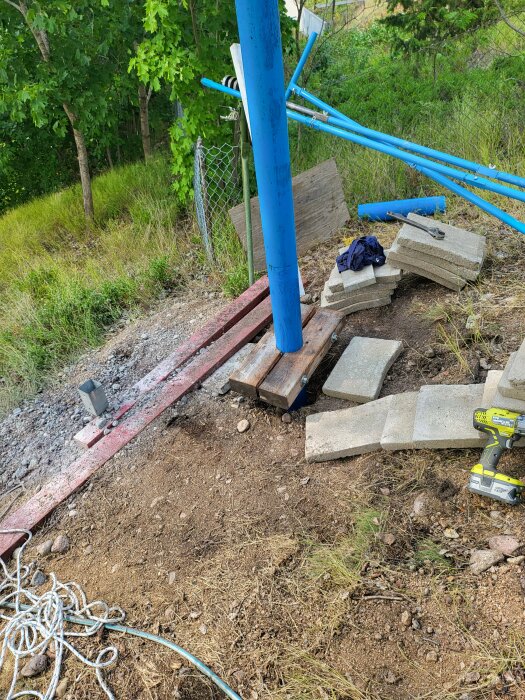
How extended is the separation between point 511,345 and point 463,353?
263 millimetres

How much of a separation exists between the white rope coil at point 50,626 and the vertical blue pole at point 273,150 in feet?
5.25

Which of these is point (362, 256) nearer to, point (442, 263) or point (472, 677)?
point (442, 263)

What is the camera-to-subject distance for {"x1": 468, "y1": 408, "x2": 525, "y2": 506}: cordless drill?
2.03 metres

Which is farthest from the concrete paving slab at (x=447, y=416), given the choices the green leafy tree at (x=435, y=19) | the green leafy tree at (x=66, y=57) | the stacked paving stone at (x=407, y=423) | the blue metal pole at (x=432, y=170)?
the green leafy tree at (x=435, y=19)

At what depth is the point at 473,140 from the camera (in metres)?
5.28

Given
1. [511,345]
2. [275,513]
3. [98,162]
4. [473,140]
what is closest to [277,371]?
[275,513]

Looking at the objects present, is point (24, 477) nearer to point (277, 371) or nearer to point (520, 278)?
point (277, 371)

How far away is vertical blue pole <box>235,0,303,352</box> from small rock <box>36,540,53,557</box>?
155 centimetres

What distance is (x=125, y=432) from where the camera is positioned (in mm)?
2984

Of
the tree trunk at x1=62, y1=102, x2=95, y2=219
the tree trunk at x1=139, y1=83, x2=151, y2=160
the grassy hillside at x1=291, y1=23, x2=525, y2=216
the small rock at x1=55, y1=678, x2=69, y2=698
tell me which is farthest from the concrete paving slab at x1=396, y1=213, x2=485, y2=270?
the tree trunk at x1=139, y1=83, x2=151, y2=160

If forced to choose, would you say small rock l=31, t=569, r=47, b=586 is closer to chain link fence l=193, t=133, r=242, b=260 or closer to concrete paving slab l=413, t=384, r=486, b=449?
concrete paving slab l=413, t=384, r=486, b=449

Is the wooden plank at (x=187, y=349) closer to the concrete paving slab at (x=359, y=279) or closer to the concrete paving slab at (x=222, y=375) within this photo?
the concrete paving slab at (x=222, y=375)

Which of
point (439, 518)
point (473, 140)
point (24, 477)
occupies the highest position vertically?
point (473, 140)

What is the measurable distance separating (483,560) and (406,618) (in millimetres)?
366
